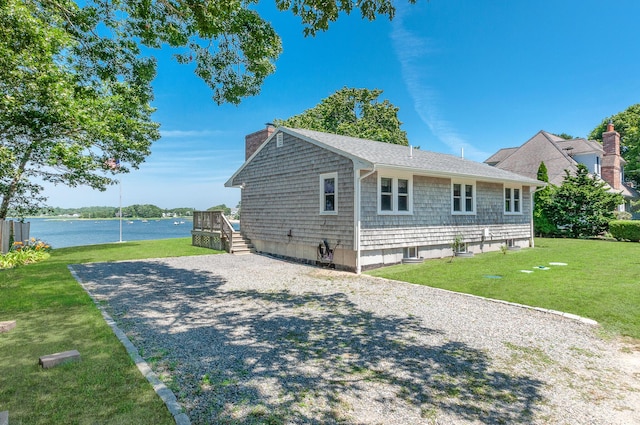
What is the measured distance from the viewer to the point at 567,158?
91.2ft

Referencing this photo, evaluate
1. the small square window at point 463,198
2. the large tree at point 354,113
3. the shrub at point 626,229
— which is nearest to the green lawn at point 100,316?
the small square window at point 463,198

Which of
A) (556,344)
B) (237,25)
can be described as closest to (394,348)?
(556,344)

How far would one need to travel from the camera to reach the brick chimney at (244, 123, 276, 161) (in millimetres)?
19266

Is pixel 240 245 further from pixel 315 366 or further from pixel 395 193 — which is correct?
pixel 315 366

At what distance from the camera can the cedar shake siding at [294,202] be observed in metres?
10.7

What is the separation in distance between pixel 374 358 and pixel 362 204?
6.52 m

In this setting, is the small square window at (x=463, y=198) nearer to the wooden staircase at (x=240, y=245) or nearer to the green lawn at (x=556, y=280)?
the green lawn at (x=556, y=280)

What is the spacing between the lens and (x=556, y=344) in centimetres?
462

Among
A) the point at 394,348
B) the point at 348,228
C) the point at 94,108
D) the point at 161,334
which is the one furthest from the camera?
the point at 94,108

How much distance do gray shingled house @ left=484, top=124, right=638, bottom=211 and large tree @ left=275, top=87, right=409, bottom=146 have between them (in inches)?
501

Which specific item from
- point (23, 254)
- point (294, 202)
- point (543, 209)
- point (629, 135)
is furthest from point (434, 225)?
point (629, 135)

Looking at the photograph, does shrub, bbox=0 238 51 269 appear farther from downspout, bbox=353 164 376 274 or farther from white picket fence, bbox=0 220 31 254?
downspout, bbox=353 164 376 274

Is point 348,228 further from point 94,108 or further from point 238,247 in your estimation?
point 94,108

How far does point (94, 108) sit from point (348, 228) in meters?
13.6
